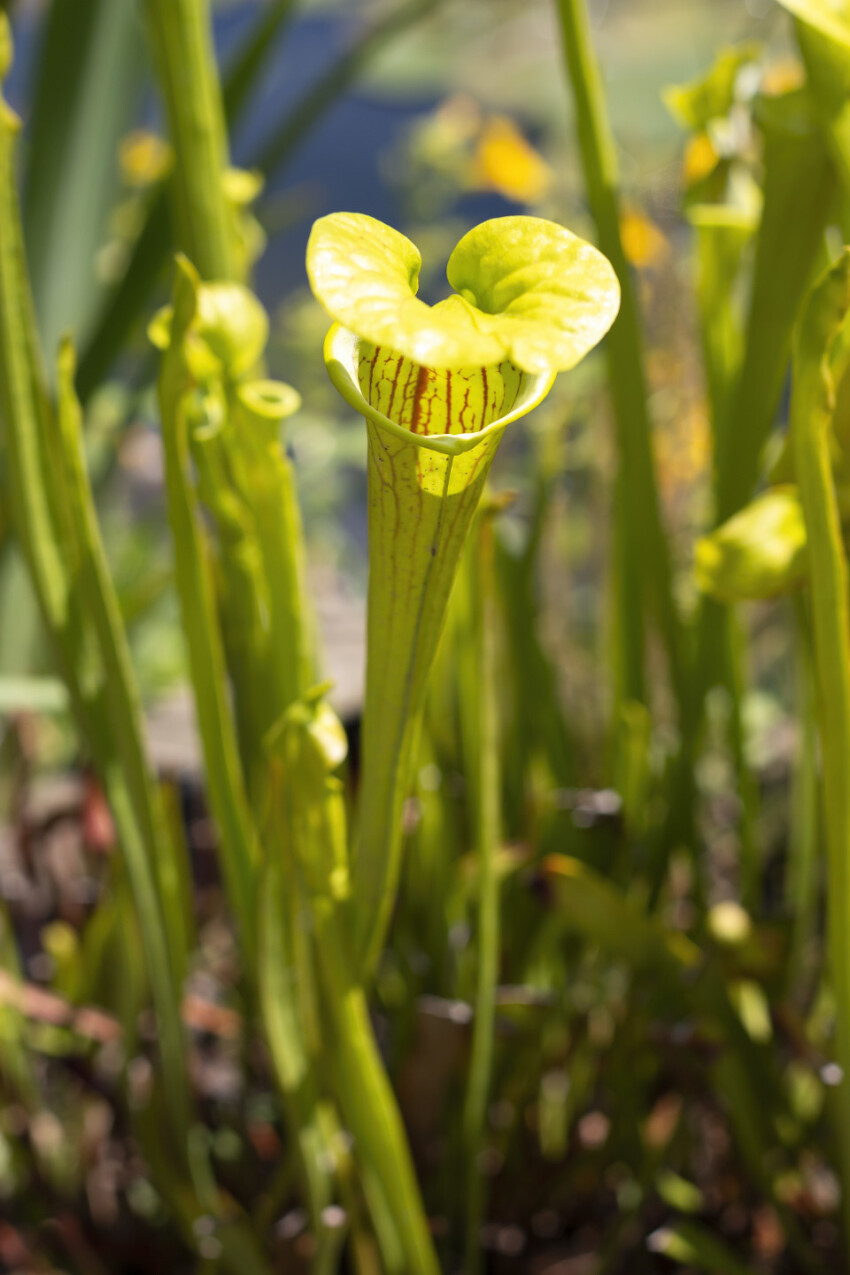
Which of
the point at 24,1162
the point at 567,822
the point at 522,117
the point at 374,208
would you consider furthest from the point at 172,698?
the point at 522,117

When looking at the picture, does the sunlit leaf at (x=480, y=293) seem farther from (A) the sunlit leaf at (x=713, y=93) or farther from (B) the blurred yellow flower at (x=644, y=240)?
(B) the blurred yellow flower at (x=644, y=240)

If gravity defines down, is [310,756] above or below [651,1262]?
above

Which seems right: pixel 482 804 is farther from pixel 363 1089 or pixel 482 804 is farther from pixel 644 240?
pixel 644 240

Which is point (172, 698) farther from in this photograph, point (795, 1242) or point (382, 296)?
point (382, 296)

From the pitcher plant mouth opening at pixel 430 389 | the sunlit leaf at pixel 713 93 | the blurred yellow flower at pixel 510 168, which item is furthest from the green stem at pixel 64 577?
the blurred yellow flower at pixel 510 168

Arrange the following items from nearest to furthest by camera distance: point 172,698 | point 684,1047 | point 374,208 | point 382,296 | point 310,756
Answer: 1. point 382,296
2. point 310,756
3. point 684,1047
4. point 172,698
5. point 374,208

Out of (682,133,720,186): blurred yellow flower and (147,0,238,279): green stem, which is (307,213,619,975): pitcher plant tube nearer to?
(147,0,238,279): green stem
